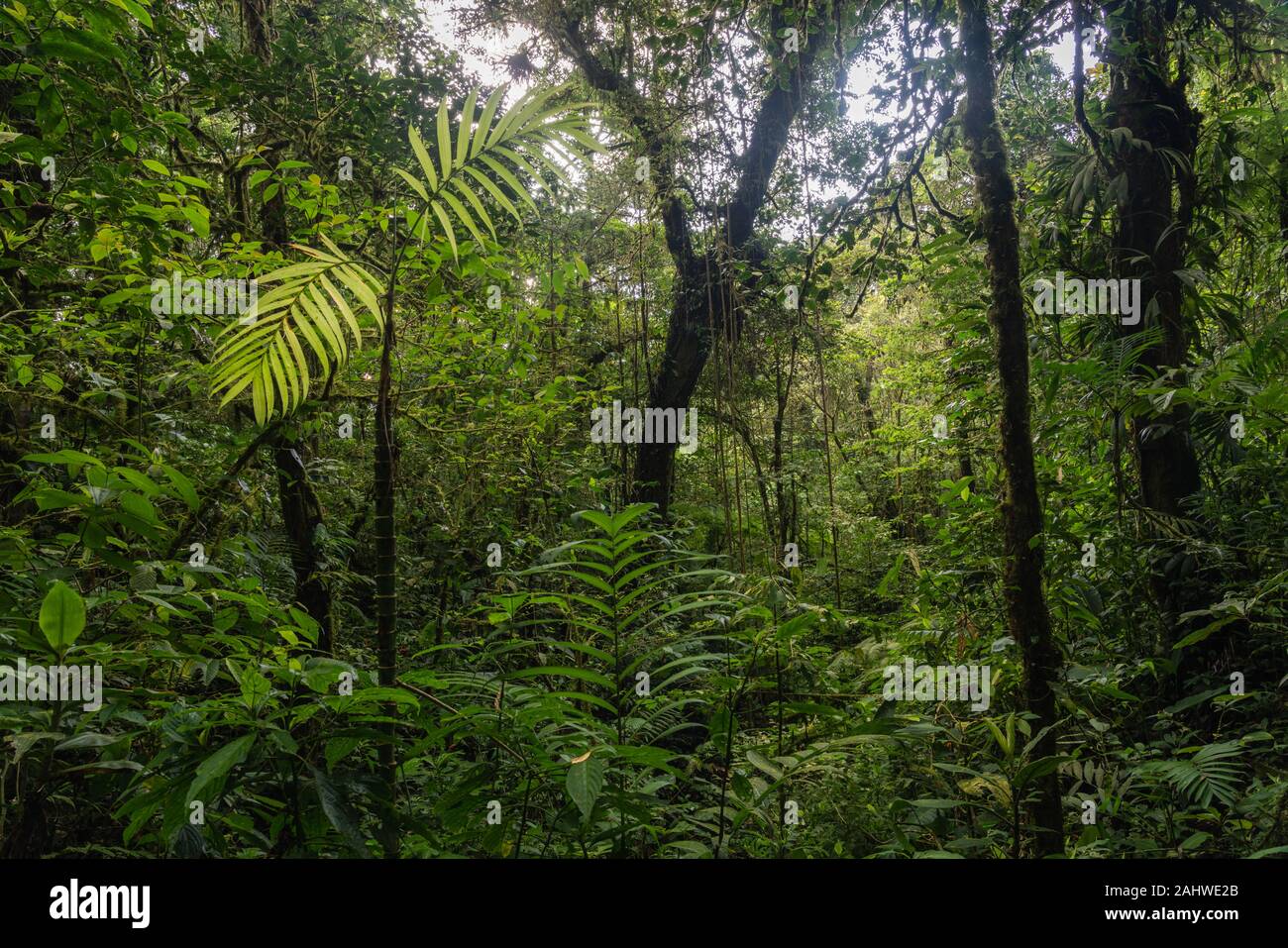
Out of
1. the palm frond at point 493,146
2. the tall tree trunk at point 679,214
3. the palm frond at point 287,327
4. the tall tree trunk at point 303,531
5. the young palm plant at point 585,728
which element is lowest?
the young palm plant at point 585,728

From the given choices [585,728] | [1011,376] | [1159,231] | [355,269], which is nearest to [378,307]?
[355,269]

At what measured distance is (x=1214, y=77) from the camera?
383cm

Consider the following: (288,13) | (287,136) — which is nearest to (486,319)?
(287,136)

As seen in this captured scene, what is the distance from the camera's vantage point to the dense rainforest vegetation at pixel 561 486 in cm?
148

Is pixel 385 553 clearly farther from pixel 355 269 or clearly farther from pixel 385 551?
pixel 355 269

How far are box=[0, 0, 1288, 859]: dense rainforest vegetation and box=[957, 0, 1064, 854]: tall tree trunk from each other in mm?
11

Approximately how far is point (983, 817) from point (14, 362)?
3.60 metres

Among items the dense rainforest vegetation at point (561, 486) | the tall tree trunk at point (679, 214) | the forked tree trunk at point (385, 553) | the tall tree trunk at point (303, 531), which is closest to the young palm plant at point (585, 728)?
the dense rainforest vegetation at point (561, 486)

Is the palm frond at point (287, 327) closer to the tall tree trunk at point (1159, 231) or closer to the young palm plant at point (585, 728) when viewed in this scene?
the young palm plant at point (585, 728)

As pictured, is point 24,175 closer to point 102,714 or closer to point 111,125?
point 111,125

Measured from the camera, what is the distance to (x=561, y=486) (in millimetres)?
4480

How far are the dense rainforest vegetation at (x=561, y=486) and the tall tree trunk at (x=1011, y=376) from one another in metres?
0.01

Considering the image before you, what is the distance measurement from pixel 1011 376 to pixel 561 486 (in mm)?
2930

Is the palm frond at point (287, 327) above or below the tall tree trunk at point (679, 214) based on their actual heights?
below
